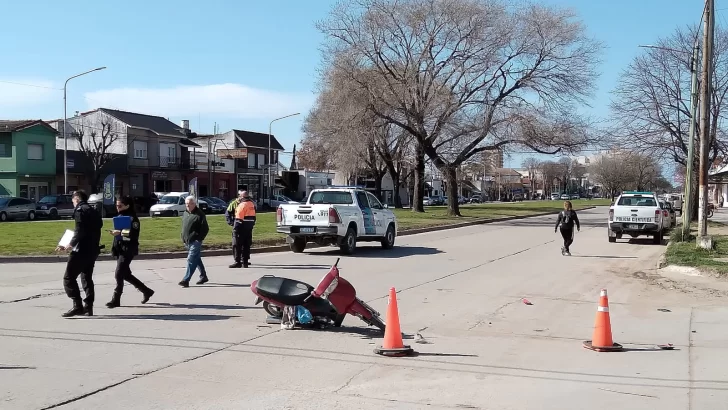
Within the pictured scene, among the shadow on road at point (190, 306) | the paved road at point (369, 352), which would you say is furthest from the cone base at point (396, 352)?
the shadow on road at point (190, 306)

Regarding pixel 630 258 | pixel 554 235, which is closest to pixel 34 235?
pixel 630 258

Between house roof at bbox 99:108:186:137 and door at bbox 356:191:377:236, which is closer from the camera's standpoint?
door at bbox 356:191:377:236

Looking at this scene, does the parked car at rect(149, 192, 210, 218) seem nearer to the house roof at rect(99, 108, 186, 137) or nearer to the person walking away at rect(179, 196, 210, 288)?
the house roof at rect(99, 108, 186, 137)

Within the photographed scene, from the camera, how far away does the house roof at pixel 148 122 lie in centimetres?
6556

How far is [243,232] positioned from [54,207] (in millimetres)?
33835

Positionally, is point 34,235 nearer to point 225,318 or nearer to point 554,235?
point 225,318

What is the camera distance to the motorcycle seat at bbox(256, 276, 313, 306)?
29.6 feet

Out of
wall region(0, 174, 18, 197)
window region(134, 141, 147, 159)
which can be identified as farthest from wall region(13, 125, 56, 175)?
window region(134, 141, 147, 159)

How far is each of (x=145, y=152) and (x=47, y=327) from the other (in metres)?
61.1

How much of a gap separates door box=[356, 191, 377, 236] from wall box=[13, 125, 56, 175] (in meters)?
40.6

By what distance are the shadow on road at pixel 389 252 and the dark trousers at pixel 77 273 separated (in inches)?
429

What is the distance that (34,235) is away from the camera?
78.0ft

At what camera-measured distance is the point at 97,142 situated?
212ft

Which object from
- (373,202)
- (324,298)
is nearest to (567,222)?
(373,202)
